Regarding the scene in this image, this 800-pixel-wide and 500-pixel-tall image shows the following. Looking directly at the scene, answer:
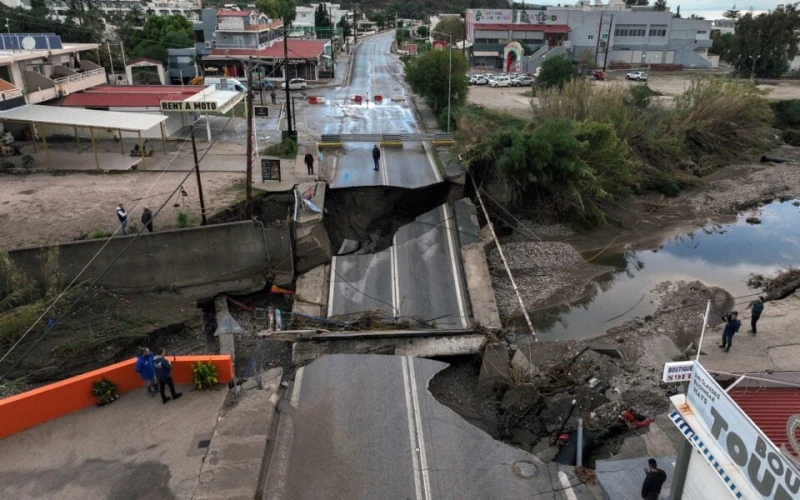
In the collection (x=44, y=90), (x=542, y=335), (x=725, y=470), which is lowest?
(x=542, y=335)

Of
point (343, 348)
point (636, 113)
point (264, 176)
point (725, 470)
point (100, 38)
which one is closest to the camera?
point (725, 470)

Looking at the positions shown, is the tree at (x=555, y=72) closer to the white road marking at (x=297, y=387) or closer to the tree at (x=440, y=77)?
the tree at (x=440, y=77)

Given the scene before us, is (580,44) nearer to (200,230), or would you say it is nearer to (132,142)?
(132,142)

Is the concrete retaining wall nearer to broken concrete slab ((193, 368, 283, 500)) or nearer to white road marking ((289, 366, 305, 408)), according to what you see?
white road marking ((289, 366, 305, 408))

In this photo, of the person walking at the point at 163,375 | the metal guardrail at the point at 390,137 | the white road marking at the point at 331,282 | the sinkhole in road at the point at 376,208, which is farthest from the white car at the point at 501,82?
the person walking at the point at 163,375

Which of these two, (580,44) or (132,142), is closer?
(132,142)

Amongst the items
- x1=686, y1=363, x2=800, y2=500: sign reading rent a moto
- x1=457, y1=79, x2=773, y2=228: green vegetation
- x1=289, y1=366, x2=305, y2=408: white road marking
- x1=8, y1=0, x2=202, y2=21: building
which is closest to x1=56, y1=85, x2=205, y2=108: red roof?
x1=457, y1=79, x2=773, y2=228: green vegetation

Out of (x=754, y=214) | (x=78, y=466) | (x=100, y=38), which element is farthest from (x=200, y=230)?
(x=100, y=38)
